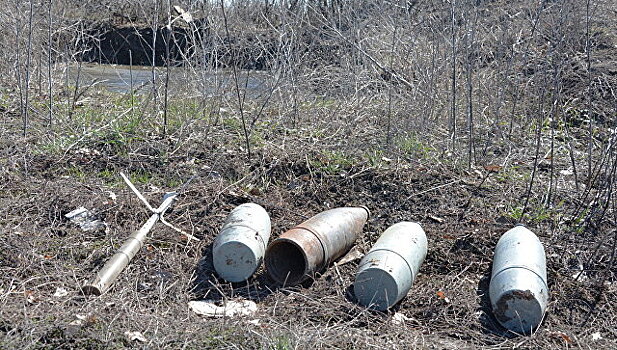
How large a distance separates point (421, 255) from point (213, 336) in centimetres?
174

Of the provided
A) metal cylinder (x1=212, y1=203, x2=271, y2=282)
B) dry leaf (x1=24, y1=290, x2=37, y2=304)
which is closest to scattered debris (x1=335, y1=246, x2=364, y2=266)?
metal cylinder (x1=212, y1=203, x2=271, y2=282)

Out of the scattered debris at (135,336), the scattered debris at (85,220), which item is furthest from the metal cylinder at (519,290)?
the scattered debris at (85,220)

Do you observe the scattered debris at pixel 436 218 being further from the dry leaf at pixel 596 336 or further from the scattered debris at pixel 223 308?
the scattered debris at pixel 223 308

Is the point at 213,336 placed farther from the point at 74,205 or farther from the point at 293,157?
the point at 293,157

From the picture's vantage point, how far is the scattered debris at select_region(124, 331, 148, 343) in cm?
401

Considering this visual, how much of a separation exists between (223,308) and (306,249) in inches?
26.6

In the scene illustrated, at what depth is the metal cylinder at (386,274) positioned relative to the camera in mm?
4594

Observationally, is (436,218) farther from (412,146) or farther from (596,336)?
(596,336)

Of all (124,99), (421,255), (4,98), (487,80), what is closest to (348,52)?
(487,80)

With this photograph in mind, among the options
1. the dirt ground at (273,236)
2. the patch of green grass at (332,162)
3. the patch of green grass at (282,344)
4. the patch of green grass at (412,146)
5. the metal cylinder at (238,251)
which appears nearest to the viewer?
the patch of green grass at (282,344)

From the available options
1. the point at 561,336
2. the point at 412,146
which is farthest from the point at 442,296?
the point at 412,146

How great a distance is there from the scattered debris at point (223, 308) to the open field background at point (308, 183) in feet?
0.30

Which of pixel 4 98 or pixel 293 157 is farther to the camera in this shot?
pixel 4 98

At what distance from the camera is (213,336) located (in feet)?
13.4
